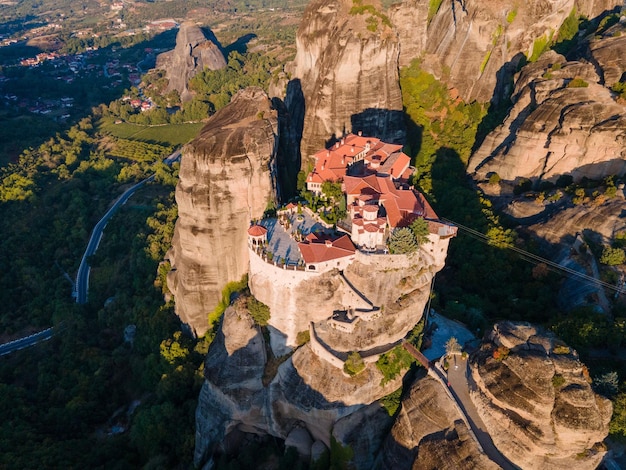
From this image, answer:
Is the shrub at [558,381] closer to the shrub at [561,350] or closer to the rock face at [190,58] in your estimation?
the shrub at [561,350]

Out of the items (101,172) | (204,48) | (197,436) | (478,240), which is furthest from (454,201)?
(204,48)

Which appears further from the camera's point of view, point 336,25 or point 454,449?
point 336,25

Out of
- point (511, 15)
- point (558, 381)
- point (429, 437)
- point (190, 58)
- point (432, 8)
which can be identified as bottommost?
point (429, 437)

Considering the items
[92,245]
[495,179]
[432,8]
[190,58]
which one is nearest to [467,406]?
[495,179]

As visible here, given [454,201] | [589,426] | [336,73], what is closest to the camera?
[589,426]

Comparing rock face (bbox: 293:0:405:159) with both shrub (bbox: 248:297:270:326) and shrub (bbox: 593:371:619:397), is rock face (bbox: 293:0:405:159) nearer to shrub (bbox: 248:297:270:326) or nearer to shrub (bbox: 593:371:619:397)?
shrub (bbox: 248:297:270:326)

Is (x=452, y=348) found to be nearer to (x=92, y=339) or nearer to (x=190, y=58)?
(x=92, y=339)

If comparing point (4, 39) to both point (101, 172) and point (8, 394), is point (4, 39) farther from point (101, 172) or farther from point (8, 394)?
point (8, 394)
